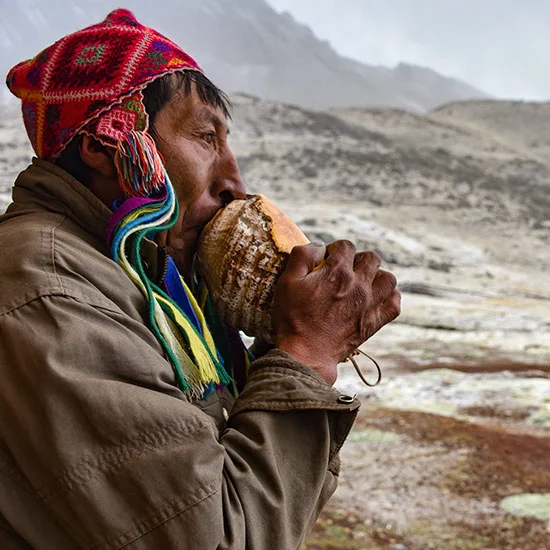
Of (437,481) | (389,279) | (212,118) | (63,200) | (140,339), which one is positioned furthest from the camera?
(437,481)

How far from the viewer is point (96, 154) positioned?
1460mm

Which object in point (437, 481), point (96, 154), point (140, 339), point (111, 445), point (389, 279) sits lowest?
point (437, 481)

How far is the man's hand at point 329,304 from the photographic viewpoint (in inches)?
55.2

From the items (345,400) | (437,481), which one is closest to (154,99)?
(345,400)

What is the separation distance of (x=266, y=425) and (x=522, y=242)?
722 inches

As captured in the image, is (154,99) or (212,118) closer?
(154,99)

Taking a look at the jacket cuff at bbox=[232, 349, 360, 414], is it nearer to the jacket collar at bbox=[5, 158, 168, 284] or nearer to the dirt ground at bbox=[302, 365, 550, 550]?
the jacket collar at bbox=[5, 158, 168, 284]

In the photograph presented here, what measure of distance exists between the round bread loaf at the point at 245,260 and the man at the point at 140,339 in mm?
69

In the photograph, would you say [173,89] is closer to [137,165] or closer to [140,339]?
[137,165]

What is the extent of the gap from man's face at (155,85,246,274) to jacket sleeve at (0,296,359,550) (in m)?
0.48

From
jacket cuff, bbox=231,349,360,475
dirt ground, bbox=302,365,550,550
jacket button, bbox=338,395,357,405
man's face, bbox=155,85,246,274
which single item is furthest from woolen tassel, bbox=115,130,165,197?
dirt ground, bbox=302,365,550,550

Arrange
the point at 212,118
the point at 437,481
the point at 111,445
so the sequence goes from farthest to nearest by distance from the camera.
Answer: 1. the point at 437,481
2. the point at 212,118
3. the point at 111,445

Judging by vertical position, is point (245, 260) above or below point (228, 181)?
below

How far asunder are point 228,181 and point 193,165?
0.12m
